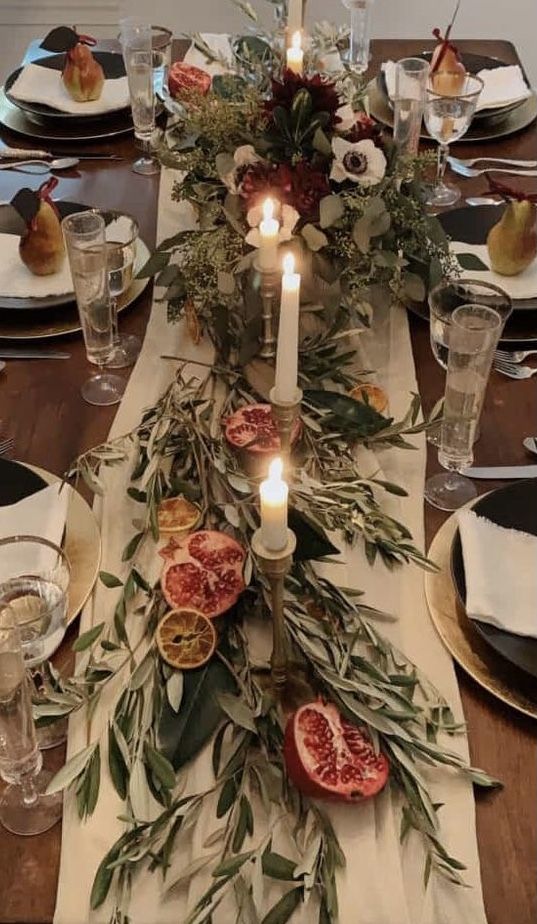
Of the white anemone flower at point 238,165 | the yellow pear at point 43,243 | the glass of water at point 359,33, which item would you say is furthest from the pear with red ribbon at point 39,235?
the glass of water at point 359,33

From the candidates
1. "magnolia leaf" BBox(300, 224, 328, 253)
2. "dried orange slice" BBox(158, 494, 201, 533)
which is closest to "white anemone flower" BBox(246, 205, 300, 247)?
"magnolia leaf" BBox(300, 224, 328, 253)

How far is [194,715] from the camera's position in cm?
80

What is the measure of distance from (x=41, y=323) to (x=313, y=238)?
0.38 metres

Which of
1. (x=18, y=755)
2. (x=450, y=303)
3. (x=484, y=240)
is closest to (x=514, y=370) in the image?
(x=450, y=303)

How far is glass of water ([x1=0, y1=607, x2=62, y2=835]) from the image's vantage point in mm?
740

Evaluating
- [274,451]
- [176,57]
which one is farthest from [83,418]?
[176,57]

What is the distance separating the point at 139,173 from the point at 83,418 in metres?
0.65

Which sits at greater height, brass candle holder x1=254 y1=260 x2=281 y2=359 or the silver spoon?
brass candle holder x1=254 y1=260 x2=281 y2=359

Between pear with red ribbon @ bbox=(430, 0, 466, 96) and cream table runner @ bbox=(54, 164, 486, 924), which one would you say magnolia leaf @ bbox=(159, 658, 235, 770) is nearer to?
cream table runner @ bbox=(54, 164, 486, 924)

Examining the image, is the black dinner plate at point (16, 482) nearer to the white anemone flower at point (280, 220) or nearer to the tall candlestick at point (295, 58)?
the white anemone flower at point (280, 220)

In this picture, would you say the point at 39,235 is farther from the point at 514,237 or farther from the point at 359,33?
the point at 359,33

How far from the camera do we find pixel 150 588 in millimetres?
904

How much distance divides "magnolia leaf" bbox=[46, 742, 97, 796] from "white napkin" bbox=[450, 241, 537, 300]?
819 mm

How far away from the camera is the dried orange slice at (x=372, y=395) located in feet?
3.72
